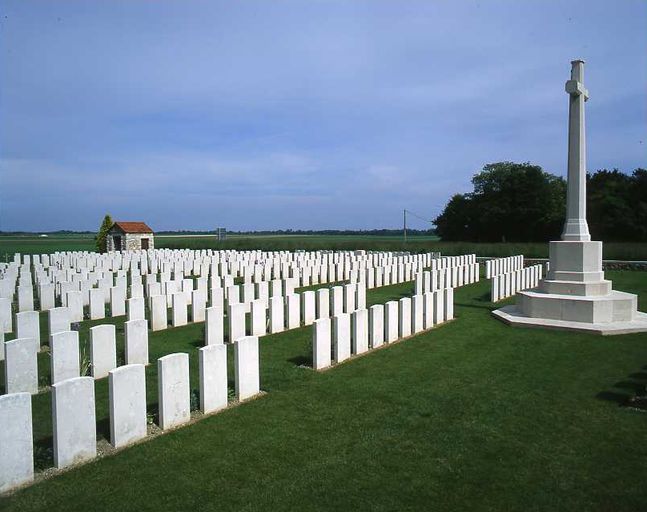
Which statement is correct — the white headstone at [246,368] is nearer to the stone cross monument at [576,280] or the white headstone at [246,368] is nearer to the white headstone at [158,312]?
the white headstone at [158,312]

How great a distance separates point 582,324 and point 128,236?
3091cm

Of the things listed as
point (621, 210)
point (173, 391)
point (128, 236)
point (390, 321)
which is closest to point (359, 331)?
point (390, 321)

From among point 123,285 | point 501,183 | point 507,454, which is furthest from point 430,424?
point 501,183

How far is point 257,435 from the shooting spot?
486 centimetres

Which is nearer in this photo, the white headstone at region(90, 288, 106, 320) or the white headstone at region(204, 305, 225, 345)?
the white headstone at region(204, 305, 225, 345)

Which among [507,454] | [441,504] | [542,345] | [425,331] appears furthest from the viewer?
[425,331]

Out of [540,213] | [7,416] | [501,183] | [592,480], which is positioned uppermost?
[501,183]

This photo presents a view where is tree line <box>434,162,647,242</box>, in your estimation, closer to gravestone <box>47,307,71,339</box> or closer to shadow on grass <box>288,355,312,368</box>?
shadow on grass <box>288,355,312,368</box>

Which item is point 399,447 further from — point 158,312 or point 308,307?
point 158,312

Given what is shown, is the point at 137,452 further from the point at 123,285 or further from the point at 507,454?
the point at 123,285

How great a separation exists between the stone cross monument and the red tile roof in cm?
2932

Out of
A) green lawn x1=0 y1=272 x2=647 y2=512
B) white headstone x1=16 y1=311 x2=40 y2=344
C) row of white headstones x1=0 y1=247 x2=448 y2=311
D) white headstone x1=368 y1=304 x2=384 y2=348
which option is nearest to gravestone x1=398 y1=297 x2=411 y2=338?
white headstone x1=368 y1=304 x2=384 y2=348

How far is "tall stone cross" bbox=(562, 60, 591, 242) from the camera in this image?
10.9 meters

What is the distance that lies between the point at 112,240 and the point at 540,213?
123 ft
